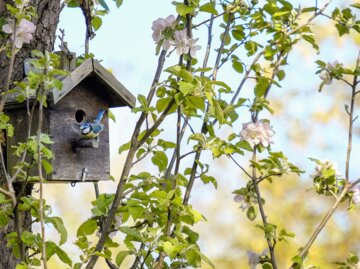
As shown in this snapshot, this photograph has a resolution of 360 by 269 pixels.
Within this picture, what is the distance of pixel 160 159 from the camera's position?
2.26 metres

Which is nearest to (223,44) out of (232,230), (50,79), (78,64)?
(78,64)

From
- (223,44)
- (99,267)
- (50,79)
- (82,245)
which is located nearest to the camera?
(50,79)

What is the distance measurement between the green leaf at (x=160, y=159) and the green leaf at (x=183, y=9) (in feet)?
1.35

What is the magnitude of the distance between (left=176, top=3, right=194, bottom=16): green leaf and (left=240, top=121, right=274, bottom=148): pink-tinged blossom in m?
0.47

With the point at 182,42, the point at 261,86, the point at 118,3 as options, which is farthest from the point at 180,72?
the point at 261,86

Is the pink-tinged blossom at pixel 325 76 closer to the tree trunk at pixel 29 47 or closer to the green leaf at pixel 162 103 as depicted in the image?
the green leaf at pixel 162 103

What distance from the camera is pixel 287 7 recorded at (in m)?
2.61

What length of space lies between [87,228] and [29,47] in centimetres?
68

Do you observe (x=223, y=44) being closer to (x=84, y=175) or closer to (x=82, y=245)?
(x=84, y=175)

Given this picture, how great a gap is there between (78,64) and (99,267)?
535 cm

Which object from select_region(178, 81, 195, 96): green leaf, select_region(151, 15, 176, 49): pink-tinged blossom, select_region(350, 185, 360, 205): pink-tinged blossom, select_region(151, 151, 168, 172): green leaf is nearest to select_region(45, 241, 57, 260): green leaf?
select_region(151, 151, 168, 172): green leaf

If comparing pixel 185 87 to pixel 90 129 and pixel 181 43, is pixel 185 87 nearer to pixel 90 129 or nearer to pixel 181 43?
pixel 181 43

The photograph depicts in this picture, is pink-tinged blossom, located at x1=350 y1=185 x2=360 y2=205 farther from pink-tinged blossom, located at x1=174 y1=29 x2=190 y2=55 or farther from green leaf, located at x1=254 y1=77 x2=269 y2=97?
pink-tinged blossom, located at x1=174 y1=29 x2=190 y2=55

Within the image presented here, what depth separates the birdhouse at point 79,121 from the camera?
2326 millimetres
